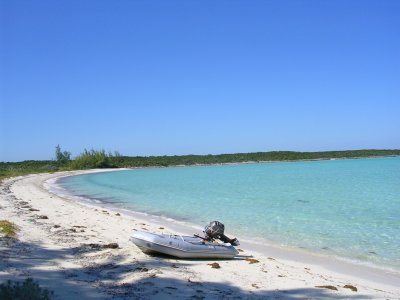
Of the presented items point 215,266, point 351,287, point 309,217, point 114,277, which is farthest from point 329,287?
point 309,217

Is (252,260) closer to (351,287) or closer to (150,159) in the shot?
(351,287)

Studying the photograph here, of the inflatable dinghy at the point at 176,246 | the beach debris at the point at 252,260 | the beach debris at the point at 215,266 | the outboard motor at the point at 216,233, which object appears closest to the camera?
the beach debris at the point at 215,266

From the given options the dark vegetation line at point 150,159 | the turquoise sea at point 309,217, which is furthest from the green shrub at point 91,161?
the turquoise sea at point 309,217

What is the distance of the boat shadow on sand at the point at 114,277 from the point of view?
19.8 ft

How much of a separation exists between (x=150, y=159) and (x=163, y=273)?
95.4m

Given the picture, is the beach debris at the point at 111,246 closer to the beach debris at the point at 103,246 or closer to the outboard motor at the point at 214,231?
the beach debris at the point at 103,246

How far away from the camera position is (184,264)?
8469mm

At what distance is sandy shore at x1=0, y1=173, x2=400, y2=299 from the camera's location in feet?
20.6

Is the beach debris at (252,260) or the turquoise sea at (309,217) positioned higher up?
the beach debris at (252,260)

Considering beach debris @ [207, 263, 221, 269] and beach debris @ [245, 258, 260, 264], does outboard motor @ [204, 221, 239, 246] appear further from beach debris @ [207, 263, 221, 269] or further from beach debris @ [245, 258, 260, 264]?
beach debris @ [207, 263, 221, 269]

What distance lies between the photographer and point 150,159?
102 metres

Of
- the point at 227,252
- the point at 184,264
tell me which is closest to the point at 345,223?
the point at 227,252

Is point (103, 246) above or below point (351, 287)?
above

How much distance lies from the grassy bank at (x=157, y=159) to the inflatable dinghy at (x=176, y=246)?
63424 millimetres
